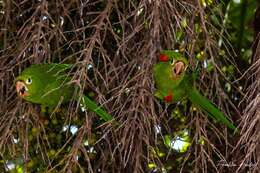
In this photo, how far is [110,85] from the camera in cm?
102

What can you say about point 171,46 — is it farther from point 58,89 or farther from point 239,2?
point 239,2

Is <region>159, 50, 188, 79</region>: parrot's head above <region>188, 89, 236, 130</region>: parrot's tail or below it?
above

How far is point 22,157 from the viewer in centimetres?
100

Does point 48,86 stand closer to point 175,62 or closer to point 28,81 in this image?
point 28,81

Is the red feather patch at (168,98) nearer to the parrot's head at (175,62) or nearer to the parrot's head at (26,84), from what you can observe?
the parrot's head at (175,62)

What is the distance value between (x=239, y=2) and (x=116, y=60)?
1.68 feet

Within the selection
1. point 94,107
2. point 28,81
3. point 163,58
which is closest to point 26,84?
point 28,81

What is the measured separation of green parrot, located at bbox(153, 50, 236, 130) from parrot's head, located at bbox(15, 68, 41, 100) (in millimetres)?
198

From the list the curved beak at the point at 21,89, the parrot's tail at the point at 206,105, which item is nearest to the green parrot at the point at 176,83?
the parrot's tail at the point at 206,105

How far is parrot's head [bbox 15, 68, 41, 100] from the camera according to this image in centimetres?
93

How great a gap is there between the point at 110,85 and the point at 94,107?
0.31 ft

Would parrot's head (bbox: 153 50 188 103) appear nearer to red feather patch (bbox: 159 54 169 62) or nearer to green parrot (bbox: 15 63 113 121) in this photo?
red feather patch (bbox: 159 54 169 62)

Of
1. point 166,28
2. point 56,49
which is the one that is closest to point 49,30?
point 56,49

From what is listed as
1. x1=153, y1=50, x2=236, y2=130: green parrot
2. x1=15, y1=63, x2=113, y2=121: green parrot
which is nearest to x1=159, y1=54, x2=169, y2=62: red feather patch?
x1=153, y1=50, x2=236, y2=130: green parrot
